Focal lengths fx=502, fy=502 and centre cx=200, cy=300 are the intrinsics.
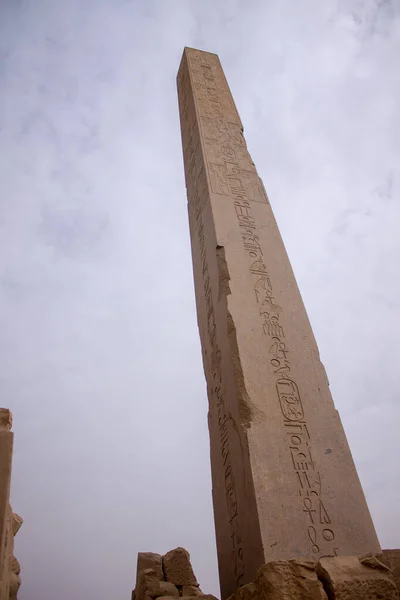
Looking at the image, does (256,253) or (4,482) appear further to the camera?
(256,253)

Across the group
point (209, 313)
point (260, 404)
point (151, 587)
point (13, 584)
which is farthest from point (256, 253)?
point (13, 584)

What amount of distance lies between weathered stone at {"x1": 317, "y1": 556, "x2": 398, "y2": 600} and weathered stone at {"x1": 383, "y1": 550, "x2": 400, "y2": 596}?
72 mm

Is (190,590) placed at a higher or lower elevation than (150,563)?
lower

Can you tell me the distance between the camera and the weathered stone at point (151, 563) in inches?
159

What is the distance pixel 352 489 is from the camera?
2.83 m

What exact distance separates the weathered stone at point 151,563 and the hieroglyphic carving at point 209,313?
4.65 ft

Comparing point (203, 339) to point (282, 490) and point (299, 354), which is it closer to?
point (299, 354)

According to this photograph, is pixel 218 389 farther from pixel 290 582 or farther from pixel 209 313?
pixel 290 582

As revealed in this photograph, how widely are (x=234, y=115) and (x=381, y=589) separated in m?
4.93

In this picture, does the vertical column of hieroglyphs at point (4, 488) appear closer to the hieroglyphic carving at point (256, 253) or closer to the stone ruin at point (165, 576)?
the hieroglyphic carving at point (256, 253)

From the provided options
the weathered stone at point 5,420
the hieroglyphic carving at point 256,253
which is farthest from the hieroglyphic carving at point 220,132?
the weathered stone at point 5,420

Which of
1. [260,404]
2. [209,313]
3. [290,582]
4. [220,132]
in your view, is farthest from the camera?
[220,132]

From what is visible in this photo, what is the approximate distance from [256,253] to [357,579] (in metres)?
2.45

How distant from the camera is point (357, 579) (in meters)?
2.02
